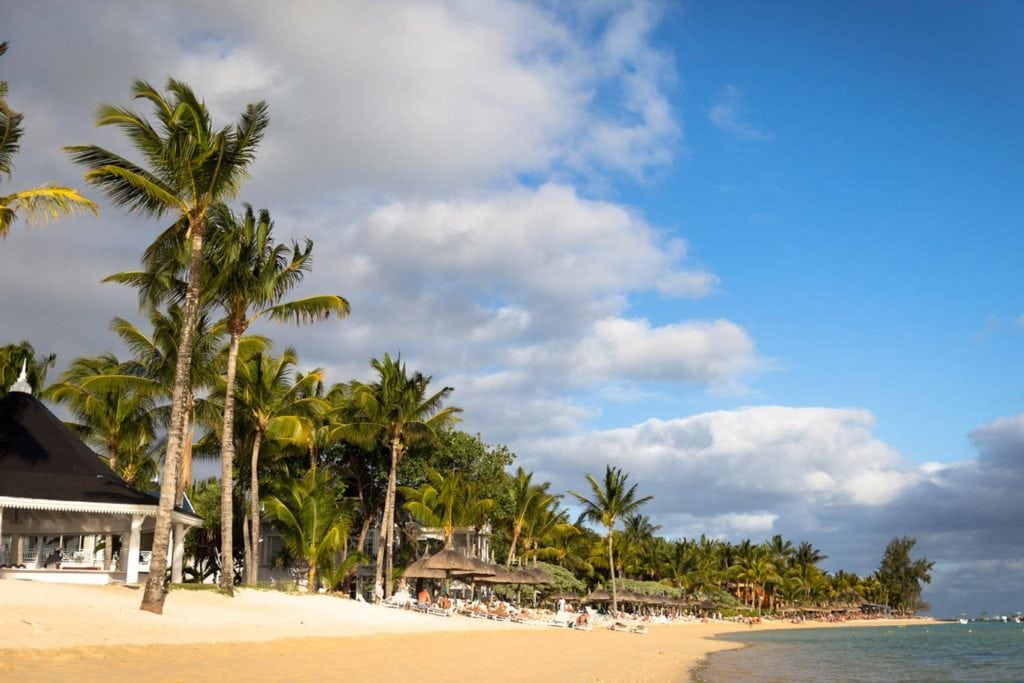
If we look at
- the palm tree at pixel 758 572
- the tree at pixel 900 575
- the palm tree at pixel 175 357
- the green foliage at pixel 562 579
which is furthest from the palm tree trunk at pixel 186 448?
the tree at pixel 900 575

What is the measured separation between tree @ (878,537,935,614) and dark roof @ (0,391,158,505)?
164m

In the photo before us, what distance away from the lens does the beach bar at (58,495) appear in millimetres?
22334

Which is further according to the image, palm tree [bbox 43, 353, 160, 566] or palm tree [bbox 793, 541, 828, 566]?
palm tree [bbox 793, 541, 828, 566]

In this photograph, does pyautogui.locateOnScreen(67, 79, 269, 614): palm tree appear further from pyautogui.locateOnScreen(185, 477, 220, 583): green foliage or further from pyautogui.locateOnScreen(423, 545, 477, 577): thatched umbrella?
pyautogui.locateOnScreen(185, 477, 220, 583): green foliage

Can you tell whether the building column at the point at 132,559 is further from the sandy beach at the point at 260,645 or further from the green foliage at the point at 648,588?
the green foliage at the point at 648,588

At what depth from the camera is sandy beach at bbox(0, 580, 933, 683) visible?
1255 cm

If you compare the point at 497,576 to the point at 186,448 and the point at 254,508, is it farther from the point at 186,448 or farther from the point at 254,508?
the point at 186,448

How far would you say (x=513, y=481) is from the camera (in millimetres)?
54938

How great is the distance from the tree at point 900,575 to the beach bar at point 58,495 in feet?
530

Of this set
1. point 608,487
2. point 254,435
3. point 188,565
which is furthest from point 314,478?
point 608,487

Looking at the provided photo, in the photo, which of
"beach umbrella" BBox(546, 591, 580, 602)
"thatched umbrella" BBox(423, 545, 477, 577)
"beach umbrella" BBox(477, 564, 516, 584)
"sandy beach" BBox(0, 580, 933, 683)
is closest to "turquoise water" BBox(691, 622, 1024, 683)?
"sandy beach" BBox(0, 580, 933, 683)

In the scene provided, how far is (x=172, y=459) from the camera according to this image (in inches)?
796

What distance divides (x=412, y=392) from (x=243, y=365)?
8.84 meters

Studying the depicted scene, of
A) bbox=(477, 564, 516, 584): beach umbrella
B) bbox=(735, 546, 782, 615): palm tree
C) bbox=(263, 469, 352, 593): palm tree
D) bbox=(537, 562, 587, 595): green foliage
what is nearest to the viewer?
bbox=(263, 469, 352, 593): palm tree
